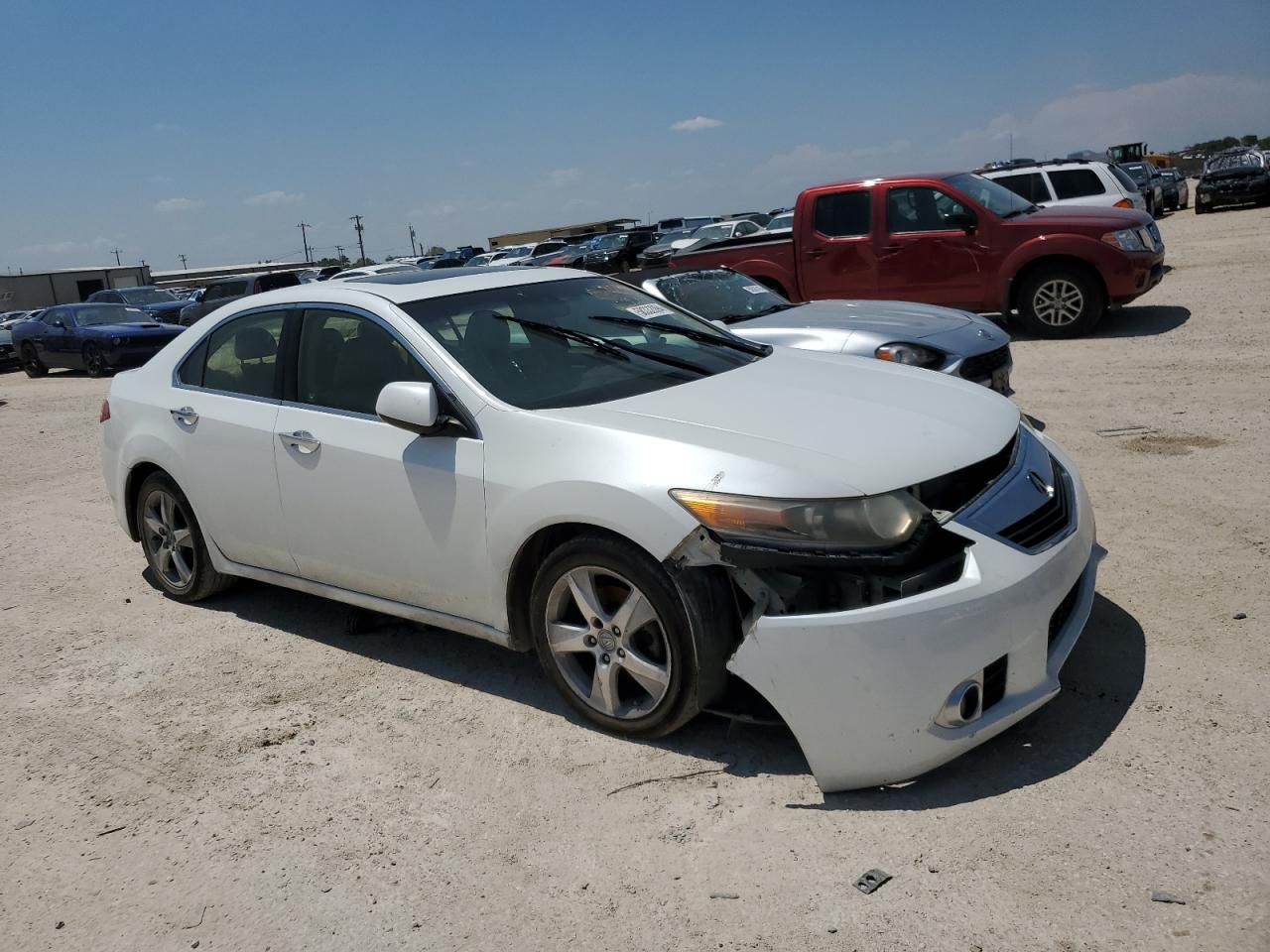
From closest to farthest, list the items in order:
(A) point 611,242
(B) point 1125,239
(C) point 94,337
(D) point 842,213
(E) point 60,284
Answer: (B) point 1125,239
(D) point 842,213
(C) point 94,337
(A) point 611,242
(E) point 60,284

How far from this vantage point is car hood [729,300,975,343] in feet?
25.4

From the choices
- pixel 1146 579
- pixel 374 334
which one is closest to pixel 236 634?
pixel 374 334

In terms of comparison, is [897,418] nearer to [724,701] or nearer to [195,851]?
[724,701]

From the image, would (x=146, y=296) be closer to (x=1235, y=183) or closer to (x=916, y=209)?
(x=916, y=209)

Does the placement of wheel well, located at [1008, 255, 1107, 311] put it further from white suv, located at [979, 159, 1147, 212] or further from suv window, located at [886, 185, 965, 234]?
white suv, located at [979, 159, 1147, 212]

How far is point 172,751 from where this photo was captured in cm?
406

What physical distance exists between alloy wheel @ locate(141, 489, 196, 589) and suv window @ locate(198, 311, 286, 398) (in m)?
0.72

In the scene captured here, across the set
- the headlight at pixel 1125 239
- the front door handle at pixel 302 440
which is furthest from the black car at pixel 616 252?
the front door handle at pixel 302 440

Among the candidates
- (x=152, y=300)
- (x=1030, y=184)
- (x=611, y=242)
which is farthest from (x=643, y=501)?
(x=611, y=242)

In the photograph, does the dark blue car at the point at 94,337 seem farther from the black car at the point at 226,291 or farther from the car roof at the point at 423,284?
the car roof at the point at 423,284

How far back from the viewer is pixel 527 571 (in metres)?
3.88

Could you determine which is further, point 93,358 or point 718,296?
point 93,358

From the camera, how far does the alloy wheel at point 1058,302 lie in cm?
1170

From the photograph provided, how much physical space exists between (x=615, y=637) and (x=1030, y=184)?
50.9 feet
